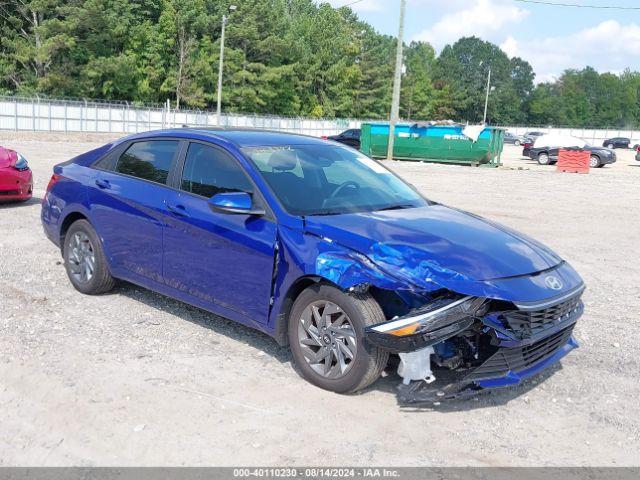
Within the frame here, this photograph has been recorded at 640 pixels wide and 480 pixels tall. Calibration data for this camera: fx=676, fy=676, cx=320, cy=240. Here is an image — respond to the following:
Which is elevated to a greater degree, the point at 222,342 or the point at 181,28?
the point at 181,28

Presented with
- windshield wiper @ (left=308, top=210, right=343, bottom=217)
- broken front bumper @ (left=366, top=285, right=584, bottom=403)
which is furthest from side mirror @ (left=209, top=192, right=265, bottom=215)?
broken front bumper @ (left=366, top=285, right=584, bottom=403)

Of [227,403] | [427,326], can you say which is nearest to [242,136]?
[227,403]

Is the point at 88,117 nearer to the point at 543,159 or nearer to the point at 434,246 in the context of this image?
the point at 543,159

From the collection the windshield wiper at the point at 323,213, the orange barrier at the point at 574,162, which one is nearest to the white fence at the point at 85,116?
the orange barrier at the point at 574,162

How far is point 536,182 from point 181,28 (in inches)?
1918

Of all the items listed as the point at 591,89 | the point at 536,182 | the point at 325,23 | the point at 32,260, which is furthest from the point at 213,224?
the point at 591,89

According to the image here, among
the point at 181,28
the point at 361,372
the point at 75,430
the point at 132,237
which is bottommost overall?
the point at 75,430

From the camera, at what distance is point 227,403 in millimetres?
4105

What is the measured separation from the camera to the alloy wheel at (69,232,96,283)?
609 centimetres

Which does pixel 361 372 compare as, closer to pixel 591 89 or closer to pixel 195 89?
pixel 195 89

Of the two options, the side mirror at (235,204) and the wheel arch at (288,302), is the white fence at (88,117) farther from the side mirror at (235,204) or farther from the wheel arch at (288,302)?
the wheel arch at (288,302)

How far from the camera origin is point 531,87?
6083 inches

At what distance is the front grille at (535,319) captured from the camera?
3953 mm

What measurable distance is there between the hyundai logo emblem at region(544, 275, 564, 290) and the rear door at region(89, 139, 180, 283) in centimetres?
287
